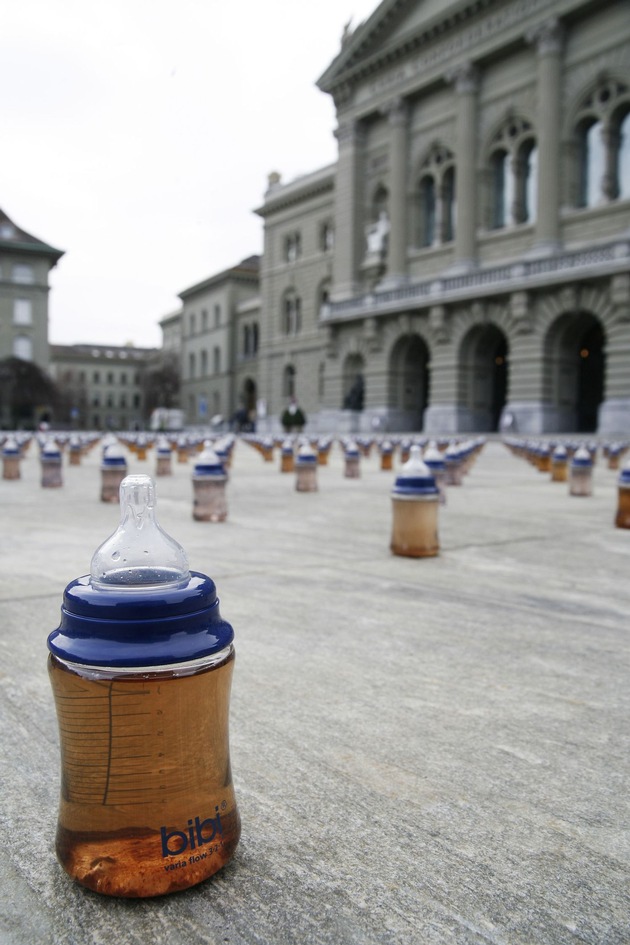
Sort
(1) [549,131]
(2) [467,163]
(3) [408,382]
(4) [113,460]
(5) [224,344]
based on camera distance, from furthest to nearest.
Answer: (5) [224,344], (3) [408,382], (2) [467,163], (1) [549,131], (4) [113,460]

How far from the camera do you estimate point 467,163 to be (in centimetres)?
3756

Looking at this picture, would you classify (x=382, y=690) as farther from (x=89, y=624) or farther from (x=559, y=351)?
(x=559, y=351)

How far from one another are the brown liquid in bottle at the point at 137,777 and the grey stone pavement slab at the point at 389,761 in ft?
0.24

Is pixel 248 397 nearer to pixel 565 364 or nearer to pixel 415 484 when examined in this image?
pixel 565 364

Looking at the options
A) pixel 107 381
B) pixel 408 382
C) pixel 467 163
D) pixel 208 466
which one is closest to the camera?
pixel 208 466

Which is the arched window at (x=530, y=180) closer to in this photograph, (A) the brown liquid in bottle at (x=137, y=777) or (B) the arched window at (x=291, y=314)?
(B) the arched window at (x=291, y=314)

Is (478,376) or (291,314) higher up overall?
(291,314)

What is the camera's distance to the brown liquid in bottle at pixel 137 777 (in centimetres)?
176

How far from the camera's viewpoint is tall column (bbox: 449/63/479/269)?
37438 mm

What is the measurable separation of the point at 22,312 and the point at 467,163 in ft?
158

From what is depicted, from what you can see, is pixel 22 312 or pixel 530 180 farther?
pixel 22 312

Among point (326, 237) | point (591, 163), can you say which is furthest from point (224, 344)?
point (591, 163)

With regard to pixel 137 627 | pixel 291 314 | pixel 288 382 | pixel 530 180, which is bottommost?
pixel 137 627

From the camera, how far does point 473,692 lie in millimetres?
3297
